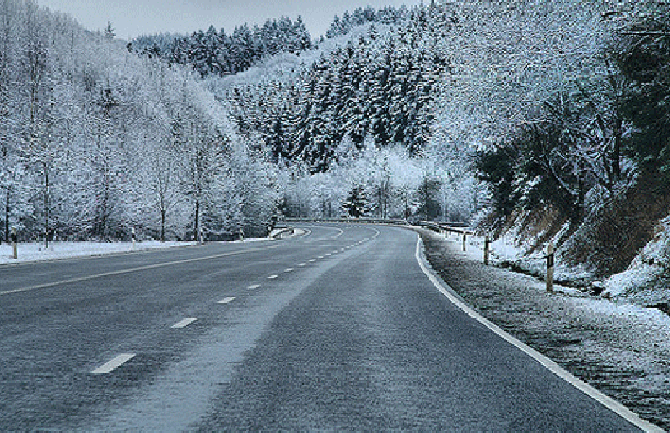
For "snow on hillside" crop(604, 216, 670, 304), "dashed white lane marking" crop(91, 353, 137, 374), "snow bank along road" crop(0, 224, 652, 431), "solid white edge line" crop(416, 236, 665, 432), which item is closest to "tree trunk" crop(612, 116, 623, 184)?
"snow on hillside" crop(604, 216, 670, 304)

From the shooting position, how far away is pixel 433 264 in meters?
25.0

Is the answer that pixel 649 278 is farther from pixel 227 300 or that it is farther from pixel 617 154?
pixel 617 154

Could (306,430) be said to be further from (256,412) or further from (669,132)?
(669,132)

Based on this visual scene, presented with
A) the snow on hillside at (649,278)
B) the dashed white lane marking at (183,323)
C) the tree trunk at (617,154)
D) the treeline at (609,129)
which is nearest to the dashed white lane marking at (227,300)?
the dashed white lane marking at (183,323)

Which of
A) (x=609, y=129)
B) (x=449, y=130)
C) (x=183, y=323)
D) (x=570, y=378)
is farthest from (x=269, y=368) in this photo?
(x=449, y=130)

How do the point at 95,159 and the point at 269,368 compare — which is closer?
the point at 269,368

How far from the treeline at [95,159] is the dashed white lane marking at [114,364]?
3104cm

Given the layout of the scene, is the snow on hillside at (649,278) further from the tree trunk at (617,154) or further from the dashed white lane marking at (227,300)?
the tree trunk at (617,154)

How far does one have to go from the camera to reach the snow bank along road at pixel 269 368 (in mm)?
4945

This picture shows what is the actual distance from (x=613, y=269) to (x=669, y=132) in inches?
145

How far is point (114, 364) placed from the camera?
262 inches

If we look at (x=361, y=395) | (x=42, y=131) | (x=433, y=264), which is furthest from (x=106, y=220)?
(x=361, y=395)

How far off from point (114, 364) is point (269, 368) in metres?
1.37

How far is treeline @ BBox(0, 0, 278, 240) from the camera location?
4834 centimetres
